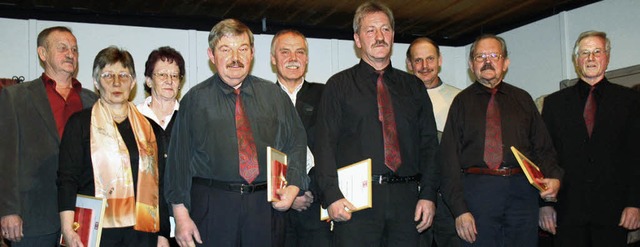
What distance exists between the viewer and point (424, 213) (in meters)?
3.73

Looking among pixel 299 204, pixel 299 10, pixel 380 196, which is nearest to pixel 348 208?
pixel 380 196

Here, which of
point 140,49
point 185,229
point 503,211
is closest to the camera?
point 185,229

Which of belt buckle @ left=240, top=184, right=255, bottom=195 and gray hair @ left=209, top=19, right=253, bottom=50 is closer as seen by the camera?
belt buckle @ left=240, top=184, right=255, bottom=195

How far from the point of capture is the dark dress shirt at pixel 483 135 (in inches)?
167

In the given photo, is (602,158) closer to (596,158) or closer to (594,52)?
(596,158)

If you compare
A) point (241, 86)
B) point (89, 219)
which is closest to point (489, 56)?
point (241, 86)

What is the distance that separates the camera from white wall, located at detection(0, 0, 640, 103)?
6422mm

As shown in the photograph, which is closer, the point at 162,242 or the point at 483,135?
the point at 162,242

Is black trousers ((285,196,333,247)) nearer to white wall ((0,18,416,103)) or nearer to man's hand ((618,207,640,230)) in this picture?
man's hand ((618,207,640,230))

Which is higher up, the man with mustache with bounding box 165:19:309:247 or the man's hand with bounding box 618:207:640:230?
the man with mustache with bounding box 165:19:309:247

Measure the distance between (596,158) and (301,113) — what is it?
80.4 inches

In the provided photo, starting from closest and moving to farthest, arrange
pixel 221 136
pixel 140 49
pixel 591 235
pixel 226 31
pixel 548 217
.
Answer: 1. pixel 221 136
2. pixel 226 31
3. pixel 591 235
4. pixel 548 217
5. pixel 140 49

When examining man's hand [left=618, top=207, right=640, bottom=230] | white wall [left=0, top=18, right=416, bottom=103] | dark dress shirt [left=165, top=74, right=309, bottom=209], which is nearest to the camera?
dark dress shirt [left=165, top=74, right=309, bottom=209]

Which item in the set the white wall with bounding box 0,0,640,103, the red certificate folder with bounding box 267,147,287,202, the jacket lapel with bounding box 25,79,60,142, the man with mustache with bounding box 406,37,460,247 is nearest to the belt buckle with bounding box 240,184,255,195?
the red certificate folder with bounding box 267,147,287,202
